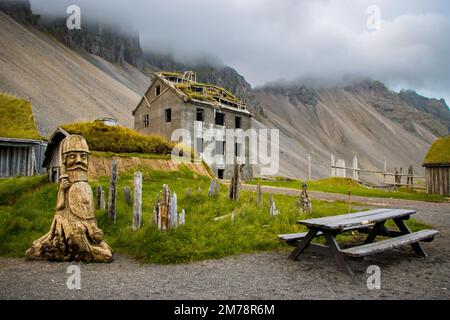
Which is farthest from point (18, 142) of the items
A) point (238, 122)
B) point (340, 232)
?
point (238, 122)

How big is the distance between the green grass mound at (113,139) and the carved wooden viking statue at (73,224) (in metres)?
8.28

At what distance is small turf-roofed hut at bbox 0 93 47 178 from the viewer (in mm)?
16578

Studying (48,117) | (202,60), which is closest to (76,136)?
(48,117)

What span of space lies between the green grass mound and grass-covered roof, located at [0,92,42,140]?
458cm

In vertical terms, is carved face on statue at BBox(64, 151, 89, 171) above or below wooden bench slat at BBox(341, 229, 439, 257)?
above

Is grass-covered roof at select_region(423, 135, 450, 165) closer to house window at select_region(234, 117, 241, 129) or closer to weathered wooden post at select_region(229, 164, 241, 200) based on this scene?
house window at select_region(234, 117, 241, 129)

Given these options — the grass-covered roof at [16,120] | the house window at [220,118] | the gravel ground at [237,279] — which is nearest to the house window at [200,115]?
the house window at [220,118]

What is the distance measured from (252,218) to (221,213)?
0.93 metres

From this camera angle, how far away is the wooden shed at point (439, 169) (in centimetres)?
2197

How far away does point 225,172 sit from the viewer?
99.9 ft

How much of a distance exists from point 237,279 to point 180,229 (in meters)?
2.24

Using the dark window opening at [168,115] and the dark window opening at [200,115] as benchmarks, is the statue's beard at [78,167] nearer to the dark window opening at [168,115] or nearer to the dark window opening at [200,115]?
the dark window opening at [200,115]

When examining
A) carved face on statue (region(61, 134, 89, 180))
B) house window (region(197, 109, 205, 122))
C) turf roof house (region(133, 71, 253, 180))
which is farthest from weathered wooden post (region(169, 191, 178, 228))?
house window (region(197, 109, 205, 122))
